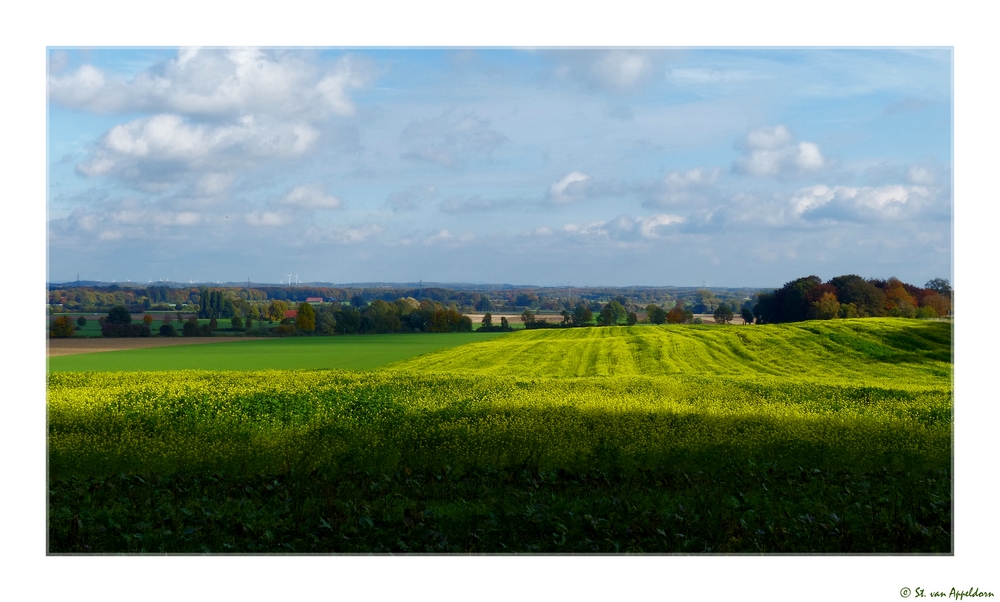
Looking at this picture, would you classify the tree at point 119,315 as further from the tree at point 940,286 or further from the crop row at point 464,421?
the tree at point 940,286

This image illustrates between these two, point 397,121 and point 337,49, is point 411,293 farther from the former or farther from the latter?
point 337,49

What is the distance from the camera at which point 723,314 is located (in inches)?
350

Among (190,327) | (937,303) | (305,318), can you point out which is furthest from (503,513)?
(937,303)

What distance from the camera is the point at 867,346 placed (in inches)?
360

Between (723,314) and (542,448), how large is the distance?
294 centimetres

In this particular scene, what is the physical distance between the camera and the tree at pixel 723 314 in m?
8.80

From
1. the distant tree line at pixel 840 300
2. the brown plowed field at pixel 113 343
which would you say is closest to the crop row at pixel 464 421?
the brown plowed field at pixel 113 343

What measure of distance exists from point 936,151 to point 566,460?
192 inches

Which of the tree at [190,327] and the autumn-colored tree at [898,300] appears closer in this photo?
the autumn-colored tree at [898,300]

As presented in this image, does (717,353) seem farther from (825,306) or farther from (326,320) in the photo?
(326,320)

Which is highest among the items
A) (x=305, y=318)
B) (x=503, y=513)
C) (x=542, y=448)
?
(x=305, y=318)

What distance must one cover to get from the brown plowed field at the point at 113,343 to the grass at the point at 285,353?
5cm

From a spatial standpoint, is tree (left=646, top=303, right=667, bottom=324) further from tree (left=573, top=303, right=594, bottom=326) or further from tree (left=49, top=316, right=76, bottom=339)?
tree (left=49, top=316, right=76, bottom=339)
